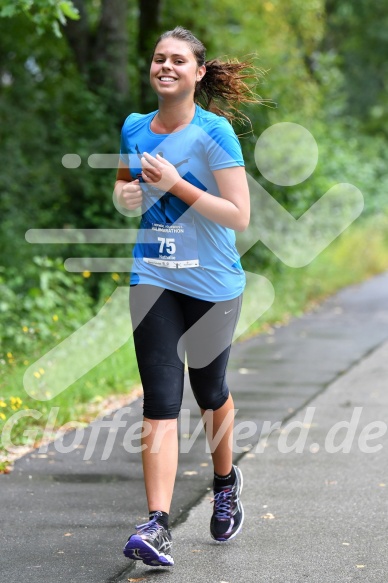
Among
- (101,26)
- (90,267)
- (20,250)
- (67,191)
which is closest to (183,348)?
(20,250)

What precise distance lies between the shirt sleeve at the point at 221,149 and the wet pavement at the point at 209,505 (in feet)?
5.23

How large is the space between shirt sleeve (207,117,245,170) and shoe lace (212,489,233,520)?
143 centimetres

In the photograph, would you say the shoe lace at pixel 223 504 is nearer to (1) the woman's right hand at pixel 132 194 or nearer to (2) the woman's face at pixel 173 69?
(1) the woman's right hand at pixel 132 194

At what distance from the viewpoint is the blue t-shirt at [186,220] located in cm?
466

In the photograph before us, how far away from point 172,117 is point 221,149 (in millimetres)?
250

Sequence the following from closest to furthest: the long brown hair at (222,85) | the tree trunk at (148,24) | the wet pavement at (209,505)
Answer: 1. the wet pavement at (209,505)
2. the long brown hair at (222,85)
3. the tree trunk at (148,24)

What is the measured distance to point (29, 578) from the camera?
4.57m

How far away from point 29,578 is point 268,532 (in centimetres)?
120

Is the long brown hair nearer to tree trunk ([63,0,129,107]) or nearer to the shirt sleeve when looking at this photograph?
the shirt sleeve

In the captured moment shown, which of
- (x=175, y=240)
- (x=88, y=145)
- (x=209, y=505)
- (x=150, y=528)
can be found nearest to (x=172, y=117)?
(x=175, y=240)

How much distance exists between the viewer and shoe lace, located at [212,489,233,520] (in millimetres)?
5066

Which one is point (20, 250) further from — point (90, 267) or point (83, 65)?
point (83, 65)

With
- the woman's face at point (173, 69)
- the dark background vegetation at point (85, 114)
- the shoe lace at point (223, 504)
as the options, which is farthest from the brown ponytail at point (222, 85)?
the dark background vegetation at point (85, 114)

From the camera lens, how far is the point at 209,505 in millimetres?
5777
